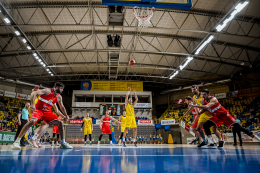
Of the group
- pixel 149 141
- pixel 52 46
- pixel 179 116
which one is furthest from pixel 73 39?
pixel 179 116

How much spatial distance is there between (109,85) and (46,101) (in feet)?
67.4

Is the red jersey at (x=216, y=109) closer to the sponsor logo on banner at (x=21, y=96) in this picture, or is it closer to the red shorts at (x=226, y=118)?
the red shorts at (x=226, y=118)

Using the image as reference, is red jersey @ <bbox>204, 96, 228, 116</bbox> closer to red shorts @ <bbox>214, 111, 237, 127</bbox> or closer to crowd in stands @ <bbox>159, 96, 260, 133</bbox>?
red shorts @ <bbox>214, 111, 237, 127</bbox>

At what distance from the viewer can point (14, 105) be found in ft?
74.9

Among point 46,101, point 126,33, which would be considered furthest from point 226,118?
point 126,33

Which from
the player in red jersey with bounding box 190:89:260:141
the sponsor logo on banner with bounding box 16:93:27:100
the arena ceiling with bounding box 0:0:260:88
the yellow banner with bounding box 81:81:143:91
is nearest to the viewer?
the player in red jersey with bounding box 190:89:260:141

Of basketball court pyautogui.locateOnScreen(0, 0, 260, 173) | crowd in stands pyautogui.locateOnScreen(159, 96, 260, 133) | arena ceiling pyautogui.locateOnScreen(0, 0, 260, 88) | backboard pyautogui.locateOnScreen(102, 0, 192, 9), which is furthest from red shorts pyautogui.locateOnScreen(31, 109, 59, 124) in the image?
crowd in stands pyautogui.locateOnScreen(159, 96, 260, 133)

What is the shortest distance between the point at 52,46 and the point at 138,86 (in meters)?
12.9

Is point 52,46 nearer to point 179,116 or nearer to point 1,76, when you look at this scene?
point 1,76

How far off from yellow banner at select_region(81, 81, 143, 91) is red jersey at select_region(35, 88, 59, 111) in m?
20.3

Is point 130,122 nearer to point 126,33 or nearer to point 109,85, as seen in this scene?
point 126,33

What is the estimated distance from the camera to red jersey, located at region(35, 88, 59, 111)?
14.0 ft

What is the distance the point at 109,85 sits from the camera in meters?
24.8

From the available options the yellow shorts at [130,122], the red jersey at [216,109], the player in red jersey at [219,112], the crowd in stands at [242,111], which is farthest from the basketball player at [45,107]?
the crowd in stands at [242,111]
